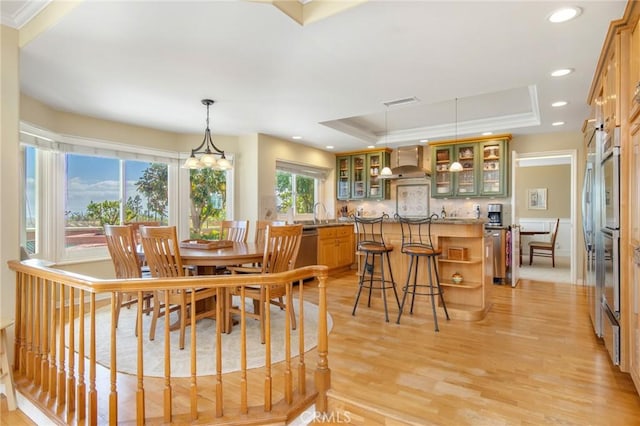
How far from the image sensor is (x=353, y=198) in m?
7.09

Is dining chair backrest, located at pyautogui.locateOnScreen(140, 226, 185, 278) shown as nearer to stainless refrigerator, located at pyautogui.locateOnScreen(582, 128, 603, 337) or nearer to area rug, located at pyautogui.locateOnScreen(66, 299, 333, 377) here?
area rug, located at pyautogui.locateOnScreen(66, 299, 333, 377)

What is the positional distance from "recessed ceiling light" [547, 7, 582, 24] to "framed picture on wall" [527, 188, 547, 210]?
7.52 meters

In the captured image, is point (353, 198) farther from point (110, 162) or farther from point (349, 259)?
point (110, 162)

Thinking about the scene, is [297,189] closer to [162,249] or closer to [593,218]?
[162,249]

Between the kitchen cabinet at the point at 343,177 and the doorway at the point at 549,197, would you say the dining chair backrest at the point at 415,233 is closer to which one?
the kitchen cabinet at the point at 343,177

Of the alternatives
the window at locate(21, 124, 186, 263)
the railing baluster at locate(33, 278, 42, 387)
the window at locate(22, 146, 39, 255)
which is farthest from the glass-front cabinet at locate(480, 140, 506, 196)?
the window at locate(22, 146, 39, 255)

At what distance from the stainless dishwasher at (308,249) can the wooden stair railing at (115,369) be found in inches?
115

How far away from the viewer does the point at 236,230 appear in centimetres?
441

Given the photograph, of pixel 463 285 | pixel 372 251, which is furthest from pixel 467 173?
pixel 372 251

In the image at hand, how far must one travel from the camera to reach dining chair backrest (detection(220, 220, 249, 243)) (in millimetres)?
4355

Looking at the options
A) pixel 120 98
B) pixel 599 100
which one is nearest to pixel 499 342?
pixel 599 100

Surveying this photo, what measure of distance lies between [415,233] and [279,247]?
166cm

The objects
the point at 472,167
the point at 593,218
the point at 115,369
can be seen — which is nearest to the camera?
the point at 115,369

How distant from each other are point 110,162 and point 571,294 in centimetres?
652
